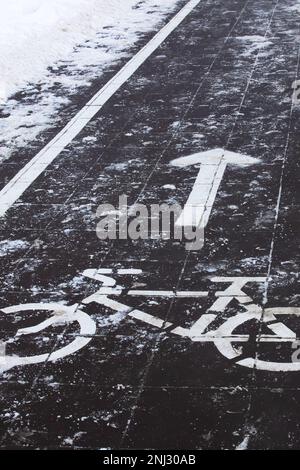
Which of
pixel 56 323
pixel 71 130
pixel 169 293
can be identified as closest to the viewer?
pixel 56 323

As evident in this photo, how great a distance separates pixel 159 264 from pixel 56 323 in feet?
4.09

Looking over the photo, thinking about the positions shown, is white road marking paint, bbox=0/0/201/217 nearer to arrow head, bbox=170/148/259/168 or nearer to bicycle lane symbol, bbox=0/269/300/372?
arrow head, bbox=170/148/259/168

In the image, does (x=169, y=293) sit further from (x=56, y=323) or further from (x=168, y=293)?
(x=56, y=323)

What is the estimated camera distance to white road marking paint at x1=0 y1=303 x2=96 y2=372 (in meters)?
6.21

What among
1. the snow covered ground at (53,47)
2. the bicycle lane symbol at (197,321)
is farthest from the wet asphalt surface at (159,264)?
the snow covered ground at (53,47)

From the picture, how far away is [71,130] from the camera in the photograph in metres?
11.4

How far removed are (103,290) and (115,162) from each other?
3.26 meters

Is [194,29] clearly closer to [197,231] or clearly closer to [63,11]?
[63,11]

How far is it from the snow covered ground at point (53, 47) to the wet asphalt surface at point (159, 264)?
2.59ft

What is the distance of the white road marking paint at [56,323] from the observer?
20.4ft

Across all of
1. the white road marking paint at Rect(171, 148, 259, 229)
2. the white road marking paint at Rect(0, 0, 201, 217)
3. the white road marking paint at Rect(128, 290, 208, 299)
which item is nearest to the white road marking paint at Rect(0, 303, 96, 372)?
the white road marking paint at Rect(128, 290, 208, 299)

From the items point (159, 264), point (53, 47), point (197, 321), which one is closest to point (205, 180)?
point (159, 264)

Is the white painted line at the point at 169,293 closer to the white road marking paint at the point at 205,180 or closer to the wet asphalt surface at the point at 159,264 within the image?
the wet asphalt surface at the point at 159,264
